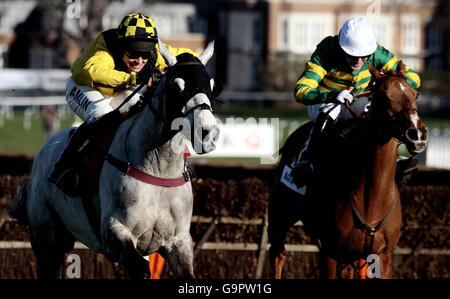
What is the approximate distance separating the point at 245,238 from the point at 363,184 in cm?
247

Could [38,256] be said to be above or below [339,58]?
below

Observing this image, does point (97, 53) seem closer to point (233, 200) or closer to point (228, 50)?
point (233, 200)

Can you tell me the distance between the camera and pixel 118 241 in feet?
15.8

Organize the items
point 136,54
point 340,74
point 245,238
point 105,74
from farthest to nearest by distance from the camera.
A: point 245,238 < point 340,74 < point 136,54 < point 105,74

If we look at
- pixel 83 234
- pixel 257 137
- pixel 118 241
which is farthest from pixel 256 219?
pixel 257 137

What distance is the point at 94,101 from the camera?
5.66 metres

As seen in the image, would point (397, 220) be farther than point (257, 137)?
Result: No

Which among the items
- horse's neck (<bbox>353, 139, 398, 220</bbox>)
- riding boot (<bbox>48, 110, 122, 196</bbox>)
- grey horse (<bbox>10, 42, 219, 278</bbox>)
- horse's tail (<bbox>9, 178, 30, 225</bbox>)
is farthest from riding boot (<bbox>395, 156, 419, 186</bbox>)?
horse's tail (<bbox>9, 178, 30, 225</bbox>)

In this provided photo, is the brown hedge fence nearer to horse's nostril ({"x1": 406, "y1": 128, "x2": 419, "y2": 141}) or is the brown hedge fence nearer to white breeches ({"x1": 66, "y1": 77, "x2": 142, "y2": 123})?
white breeches ({"x1": 66, "y1": 77, "x2": 142, "y2": 123})

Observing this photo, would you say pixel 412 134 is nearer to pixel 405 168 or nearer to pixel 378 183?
pixel 378 183

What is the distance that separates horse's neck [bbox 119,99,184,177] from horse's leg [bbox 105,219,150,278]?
38 centimetres

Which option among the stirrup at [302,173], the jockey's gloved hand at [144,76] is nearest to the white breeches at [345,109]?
the stirrup at [302,173]

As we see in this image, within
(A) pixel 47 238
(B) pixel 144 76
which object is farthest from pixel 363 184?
(A) pixel 47 238

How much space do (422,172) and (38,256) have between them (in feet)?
17.6
